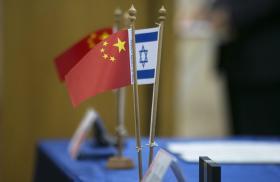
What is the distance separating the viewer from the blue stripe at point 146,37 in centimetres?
101

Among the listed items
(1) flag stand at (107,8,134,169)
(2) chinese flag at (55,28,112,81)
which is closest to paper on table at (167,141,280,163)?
(1) flag stand at (107,8,134,169)

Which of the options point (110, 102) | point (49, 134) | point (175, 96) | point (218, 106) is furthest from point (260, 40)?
point (218, 106)

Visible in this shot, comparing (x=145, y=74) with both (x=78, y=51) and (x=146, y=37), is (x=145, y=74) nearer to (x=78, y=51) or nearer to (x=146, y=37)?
(x=146, y=37)

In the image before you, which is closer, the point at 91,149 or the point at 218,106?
the point at 91,149

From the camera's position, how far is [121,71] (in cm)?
102

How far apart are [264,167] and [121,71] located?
52 cm

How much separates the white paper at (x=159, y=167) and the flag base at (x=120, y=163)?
429 millimetres

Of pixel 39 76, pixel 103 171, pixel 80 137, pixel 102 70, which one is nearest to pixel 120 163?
pixel 103 171

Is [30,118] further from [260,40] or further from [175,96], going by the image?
[260,40]

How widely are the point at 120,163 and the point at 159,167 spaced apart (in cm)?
44

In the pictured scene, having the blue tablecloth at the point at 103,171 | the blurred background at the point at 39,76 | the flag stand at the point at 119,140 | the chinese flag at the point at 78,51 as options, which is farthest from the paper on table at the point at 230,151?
the blurred background at the point at 39,76

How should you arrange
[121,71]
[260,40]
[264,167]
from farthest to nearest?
[260,40] → [264,167] → [121,71]

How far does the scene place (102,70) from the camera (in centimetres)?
103

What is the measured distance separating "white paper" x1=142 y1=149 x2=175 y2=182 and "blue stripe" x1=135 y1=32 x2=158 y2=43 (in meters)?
0.23
